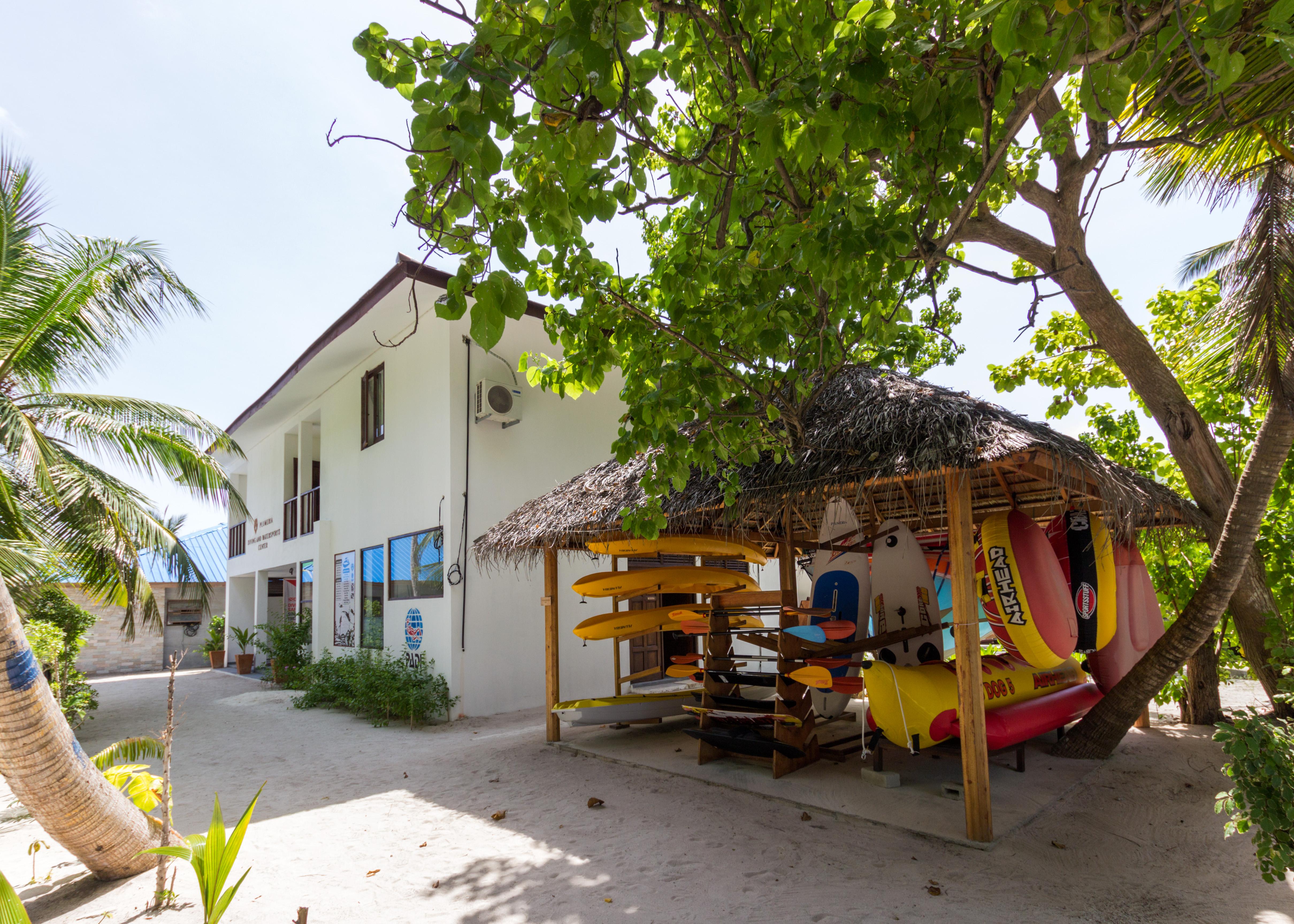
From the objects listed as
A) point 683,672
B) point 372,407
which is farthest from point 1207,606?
point 372,407

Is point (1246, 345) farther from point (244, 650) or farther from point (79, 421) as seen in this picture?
point (244, 650)

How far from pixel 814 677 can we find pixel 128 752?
4.45 meters

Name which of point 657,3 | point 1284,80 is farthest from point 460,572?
point 1284,80

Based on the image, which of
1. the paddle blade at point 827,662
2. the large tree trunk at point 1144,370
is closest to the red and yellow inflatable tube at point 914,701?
the paddle blade at point 827,662

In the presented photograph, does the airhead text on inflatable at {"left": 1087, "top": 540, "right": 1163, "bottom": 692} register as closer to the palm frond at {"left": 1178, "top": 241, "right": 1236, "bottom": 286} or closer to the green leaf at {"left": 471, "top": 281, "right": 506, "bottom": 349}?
the green leaf at {"left": 471, "top": 281, "right": 506, "bottom": 349}

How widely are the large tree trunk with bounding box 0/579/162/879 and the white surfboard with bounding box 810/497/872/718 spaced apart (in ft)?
16.0

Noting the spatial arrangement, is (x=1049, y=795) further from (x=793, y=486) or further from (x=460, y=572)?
(x=460, y=572)

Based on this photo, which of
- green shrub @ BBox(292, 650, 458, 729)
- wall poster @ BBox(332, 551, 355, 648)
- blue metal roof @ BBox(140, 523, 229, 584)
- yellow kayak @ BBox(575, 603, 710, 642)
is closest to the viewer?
yellow kayak @ BBox(575, 603, 710, 642)

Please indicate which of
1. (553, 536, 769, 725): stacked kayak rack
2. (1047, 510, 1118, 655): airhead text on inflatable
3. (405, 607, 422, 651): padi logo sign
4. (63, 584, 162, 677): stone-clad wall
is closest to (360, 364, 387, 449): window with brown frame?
(405, 607, 422, 651): padi logo sign

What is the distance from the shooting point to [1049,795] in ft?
16.4

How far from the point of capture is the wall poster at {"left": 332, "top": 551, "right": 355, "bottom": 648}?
11422 millimetres

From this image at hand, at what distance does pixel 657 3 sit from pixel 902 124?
0.95 metres

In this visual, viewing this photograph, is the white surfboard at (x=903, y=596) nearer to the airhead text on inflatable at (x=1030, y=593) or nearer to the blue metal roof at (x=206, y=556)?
the airhead text on inflatable at (x=1030, y=593)

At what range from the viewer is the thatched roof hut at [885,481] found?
432 centimetres
